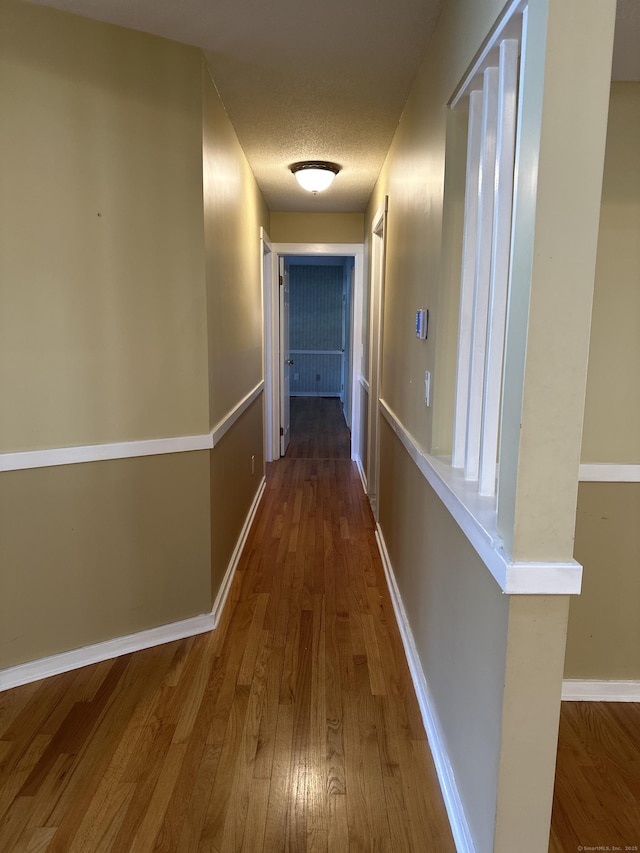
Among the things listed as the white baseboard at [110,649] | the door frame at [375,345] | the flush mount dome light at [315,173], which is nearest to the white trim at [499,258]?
the white baseboard at [110,649]

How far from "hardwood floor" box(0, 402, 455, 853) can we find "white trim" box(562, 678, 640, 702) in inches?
22.1

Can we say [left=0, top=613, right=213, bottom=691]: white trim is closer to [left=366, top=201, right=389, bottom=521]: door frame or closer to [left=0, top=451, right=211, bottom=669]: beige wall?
[left=0, top=451, right=211, bottom=669]: beige wall

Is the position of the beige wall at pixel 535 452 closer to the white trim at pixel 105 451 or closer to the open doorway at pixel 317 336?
the white trim at pixel 105 451

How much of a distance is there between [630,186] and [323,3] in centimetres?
113

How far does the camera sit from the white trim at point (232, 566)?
258cm

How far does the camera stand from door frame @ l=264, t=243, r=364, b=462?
511 centimetres

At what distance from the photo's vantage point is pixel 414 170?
7.72 ft

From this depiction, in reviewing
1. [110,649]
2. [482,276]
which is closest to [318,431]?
[110,649]

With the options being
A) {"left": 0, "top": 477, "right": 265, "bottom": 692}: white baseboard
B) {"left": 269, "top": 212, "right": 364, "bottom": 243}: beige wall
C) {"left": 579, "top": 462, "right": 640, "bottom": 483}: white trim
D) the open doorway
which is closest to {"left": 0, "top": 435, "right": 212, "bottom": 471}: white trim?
{"left": 0, "top": 477, "right": 265, "bottom": 692}: white baseboard

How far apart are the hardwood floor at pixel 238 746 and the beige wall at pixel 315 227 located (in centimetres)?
353

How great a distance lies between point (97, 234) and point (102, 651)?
5.10ft

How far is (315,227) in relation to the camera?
5.25 meters

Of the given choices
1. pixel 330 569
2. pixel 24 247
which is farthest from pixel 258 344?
pixel 24 247

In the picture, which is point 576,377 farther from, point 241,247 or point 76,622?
point 241,247
